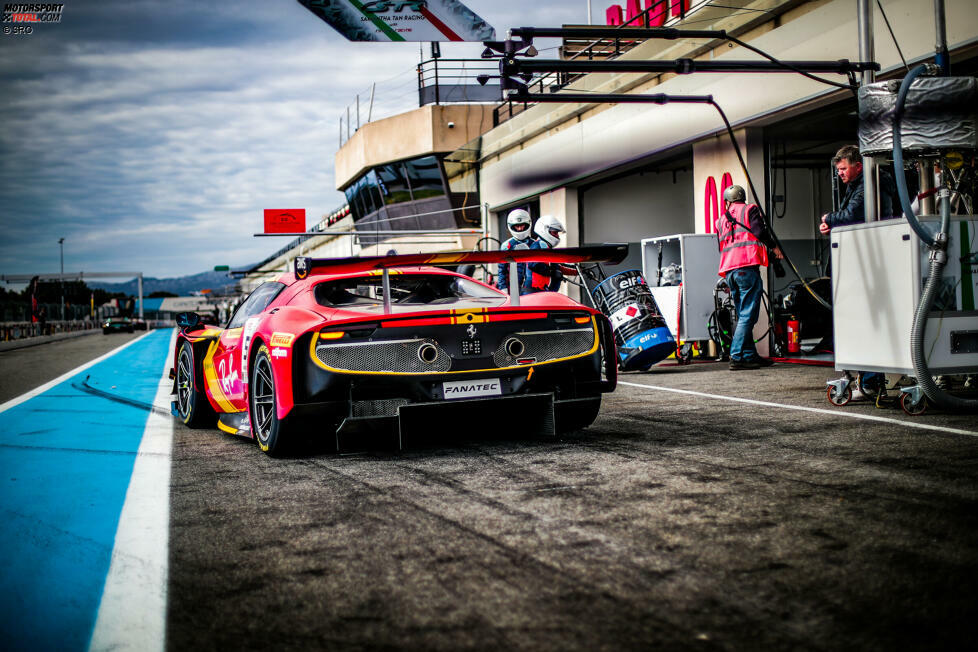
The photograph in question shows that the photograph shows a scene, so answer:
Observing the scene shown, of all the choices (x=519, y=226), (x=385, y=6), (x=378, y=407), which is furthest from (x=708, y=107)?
(x=385, y=6)

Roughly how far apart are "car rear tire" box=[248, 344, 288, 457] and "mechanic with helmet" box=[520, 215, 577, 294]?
4.79 m

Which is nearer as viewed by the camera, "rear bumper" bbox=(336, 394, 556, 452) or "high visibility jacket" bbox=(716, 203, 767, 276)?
"rear bumper" bbox=(336, 394, 556, 452)

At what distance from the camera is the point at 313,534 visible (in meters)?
3.53

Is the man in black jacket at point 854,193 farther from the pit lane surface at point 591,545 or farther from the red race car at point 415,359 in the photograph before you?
the red race car at point 415,359

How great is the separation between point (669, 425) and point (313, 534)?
129 inches

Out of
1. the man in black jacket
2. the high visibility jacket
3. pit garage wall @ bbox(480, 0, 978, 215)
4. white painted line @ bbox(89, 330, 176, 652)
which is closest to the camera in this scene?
white painted line @ bbox(89, 330, 176, 652)

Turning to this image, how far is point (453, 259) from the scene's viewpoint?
5.11 m

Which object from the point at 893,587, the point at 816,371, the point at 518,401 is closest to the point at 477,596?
the point at 893,587

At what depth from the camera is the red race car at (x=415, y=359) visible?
496cm

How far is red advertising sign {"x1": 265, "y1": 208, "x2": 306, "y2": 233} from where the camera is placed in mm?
35375

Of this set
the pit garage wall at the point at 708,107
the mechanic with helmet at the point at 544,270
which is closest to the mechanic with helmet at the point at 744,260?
the pit garage wall at the point at 708,107

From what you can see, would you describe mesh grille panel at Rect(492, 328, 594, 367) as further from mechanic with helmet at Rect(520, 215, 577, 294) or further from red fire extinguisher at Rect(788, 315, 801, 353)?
red fire extinguisher at Rect(788, 315, 801, 353)

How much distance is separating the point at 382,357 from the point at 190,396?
9.06 ft

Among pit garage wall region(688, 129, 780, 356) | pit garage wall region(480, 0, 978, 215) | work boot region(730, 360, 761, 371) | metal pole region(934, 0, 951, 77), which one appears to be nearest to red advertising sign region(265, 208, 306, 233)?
pit garage wall region(480, 0, 978, 215)
